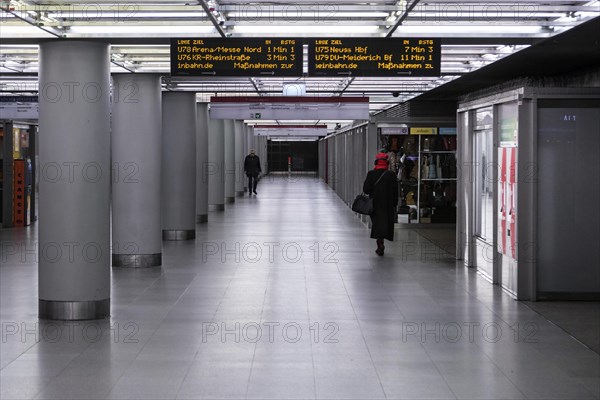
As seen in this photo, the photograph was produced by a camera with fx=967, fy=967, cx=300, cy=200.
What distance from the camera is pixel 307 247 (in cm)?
1817

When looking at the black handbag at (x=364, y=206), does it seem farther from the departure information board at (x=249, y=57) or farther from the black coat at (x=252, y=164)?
the black coat at (x=252, y=164)

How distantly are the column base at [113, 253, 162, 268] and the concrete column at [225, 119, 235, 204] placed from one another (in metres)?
19.5

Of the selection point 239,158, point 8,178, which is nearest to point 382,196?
point 8,178

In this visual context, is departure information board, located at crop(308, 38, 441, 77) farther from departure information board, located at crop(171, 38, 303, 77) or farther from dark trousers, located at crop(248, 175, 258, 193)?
dark trousers, located at crop(248, 175, 258, 193)

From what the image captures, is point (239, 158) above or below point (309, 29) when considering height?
below

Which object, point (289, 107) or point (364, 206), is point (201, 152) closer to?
point (289, 107)

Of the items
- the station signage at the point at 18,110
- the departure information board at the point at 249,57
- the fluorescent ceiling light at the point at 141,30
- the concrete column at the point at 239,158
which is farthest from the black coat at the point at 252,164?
the fluorescent ceiling light at the point at 141,30

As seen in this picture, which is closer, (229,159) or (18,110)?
(18,110)

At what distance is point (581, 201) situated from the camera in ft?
38.2

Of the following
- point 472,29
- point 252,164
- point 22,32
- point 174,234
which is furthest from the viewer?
point 252,164

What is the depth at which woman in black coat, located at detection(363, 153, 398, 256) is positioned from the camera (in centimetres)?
1683

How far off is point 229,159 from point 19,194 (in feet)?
43.9

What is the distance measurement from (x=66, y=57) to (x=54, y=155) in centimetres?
105

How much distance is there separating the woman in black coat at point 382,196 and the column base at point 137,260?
3856mm
